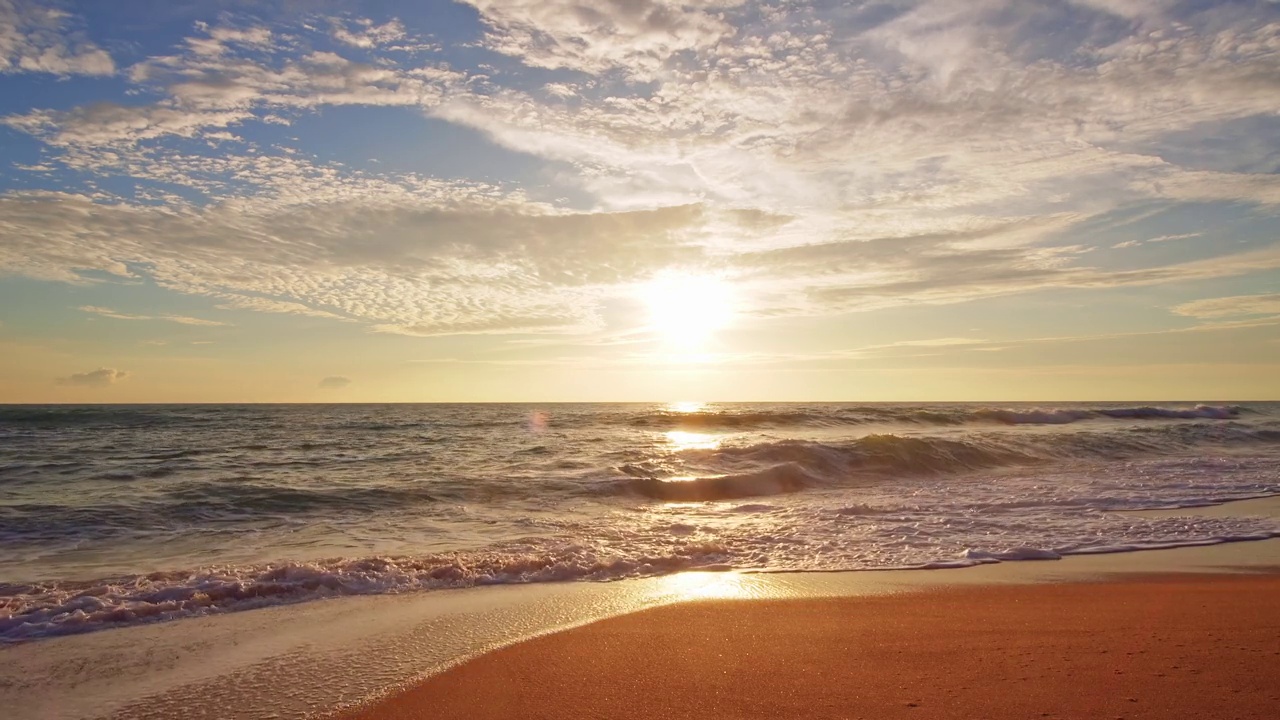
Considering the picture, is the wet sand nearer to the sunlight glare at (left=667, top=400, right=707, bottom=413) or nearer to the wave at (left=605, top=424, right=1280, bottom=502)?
the wave at (left=605, top=424, right=1280, bottom=502)

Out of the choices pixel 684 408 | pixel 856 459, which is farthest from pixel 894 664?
pixel 684 408

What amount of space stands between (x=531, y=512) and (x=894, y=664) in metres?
8.74

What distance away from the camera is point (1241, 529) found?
10531 millimetres

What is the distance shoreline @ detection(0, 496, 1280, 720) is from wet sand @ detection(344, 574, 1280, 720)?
1.20ft

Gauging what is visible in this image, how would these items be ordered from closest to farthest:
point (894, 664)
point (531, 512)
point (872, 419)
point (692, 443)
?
1. point (894, 664)
2. point (531, 512)
3. point (692, 443)
4. point (872, 419)

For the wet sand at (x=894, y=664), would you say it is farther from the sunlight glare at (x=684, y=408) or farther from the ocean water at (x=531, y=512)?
the sunlight glare at (x=684, y=408)

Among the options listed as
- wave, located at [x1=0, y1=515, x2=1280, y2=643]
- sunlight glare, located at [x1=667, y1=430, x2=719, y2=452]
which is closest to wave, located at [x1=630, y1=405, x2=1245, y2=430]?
sunlight glare, located at [x1=667, y1=430, x2=719, y2=452]

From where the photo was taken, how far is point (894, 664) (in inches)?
193

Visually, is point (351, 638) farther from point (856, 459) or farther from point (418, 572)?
point (856, 459)

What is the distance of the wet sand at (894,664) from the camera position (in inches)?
165

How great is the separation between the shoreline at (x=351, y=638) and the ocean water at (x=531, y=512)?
505 millimetres

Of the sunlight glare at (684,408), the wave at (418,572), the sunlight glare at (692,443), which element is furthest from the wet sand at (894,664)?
the sunlight glare at (684,408)

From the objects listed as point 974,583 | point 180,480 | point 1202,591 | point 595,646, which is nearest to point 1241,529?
point 1202,591

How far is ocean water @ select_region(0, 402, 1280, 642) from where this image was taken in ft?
26.1
